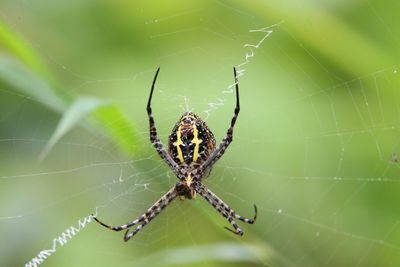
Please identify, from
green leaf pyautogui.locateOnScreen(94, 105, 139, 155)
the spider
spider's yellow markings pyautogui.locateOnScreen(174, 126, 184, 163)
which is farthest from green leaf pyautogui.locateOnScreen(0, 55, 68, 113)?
spider's yellow markings pyautogui.locateOnScreen(174, 126, 184, 163)

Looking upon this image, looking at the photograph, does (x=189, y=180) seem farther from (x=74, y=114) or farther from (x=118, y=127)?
(x=74, y=114)

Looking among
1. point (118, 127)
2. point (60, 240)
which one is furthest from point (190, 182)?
point (118, 127)

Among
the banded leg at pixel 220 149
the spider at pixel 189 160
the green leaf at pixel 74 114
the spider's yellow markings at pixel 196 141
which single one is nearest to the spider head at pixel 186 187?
the spider at pixel 189 160

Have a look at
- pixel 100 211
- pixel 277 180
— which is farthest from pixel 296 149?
pixel 100 211

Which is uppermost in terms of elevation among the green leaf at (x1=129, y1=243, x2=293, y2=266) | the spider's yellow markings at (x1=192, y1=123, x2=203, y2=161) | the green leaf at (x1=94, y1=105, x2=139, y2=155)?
the green leaf at (x1=94, y1=105, x2=139, y2=155)

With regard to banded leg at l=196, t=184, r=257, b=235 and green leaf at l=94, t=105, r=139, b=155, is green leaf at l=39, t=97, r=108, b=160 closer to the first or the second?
green leaf at l=94, t=105, r=139, b=155

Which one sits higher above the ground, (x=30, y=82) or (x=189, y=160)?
(x=30, y=82)

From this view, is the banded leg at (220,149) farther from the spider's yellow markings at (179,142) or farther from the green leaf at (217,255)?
the green leaf at (217,255)
